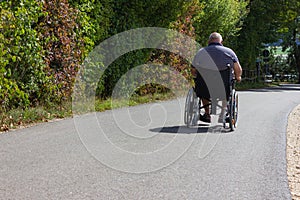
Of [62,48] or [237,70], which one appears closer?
[237,70]

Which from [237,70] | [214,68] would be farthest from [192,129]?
[237,70]

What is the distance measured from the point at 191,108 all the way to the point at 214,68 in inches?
36.3

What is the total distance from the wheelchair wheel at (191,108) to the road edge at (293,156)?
179cm

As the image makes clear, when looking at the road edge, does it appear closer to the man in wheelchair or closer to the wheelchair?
the wheelchair

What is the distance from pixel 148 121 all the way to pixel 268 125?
8.39 feet

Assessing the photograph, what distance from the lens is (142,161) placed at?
724 cm

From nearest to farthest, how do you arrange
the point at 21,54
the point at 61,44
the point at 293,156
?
the point at 293,156 → the point at 21,54 → the point at 61,44

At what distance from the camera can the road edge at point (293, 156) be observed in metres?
6.01

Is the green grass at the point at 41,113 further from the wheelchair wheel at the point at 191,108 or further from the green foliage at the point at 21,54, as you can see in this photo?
the wheelchair wheel at the point at 191,108

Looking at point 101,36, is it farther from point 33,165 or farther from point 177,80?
point 33,165

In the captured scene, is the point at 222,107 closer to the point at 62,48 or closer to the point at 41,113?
the point at 41,113

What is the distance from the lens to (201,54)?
10.4 m

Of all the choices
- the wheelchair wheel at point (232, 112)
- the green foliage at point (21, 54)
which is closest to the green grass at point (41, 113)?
the green foliage at point (21, 54)

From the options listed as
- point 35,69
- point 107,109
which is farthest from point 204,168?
point 107,109
